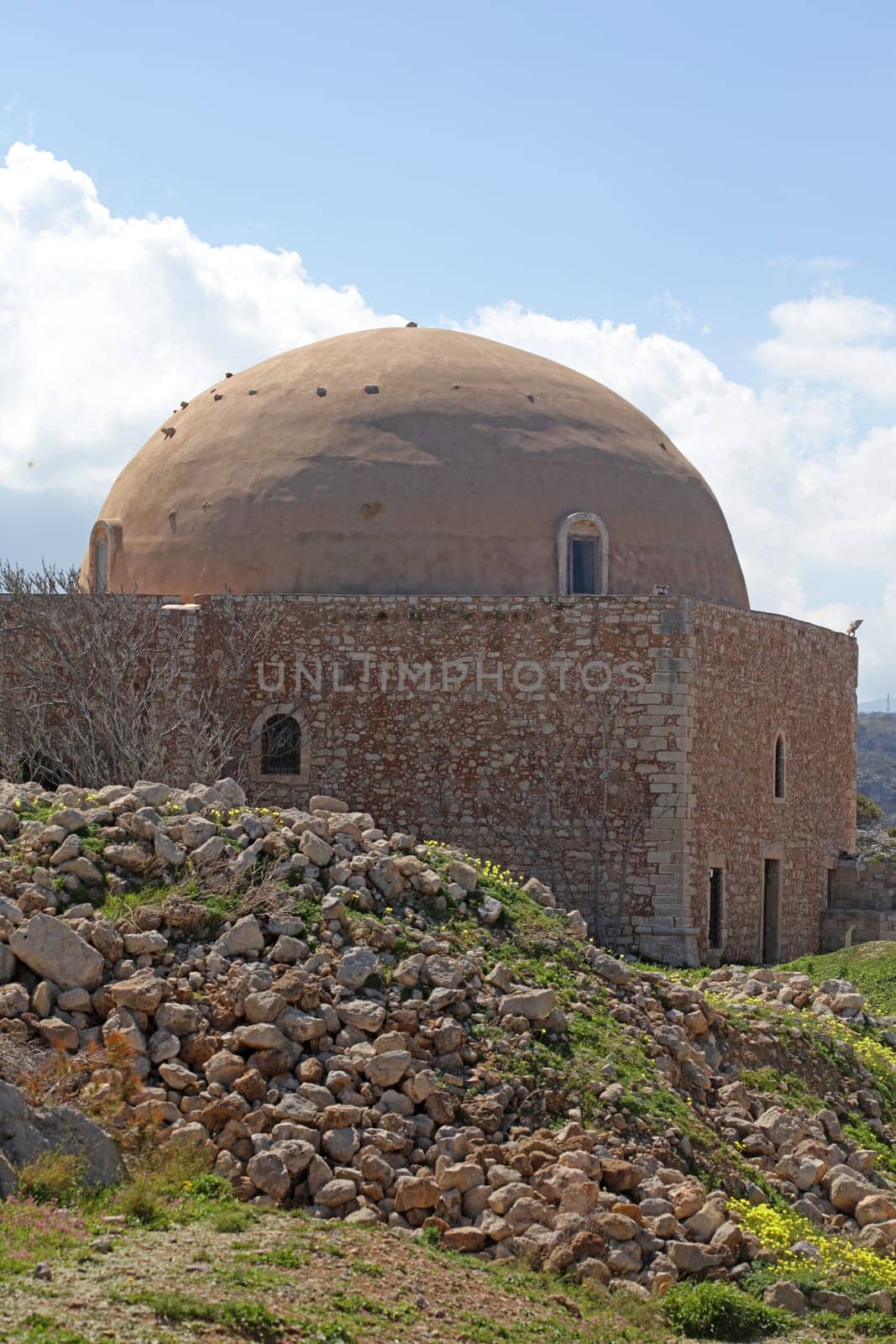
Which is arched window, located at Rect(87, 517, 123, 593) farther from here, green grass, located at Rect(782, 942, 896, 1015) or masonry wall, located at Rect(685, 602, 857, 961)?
green grass, located at Rect(782, 942, 896, 1015)

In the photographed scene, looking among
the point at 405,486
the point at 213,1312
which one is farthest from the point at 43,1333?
the point at 405,486

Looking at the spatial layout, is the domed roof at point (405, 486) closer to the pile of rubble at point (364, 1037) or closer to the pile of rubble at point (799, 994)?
the pile of rubble at point (799, 994)

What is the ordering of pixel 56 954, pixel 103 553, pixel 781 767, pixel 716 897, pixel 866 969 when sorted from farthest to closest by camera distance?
1. pixel 103 553
2. pixel 781 767
3. pixel 716 897
4. pixel 866 969
5. pixel 56 954

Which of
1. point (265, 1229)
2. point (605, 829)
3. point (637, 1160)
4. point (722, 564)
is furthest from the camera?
point (722, 564)

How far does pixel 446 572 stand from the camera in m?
17.4

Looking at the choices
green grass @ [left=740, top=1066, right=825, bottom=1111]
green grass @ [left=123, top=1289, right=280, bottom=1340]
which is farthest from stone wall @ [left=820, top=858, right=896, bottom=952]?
green grass @ [left=123, top=1289, right=280, bottom=1340]

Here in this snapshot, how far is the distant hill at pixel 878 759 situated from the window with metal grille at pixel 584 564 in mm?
49799

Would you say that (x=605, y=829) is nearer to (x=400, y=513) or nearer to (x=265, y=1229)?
(x=400, y=513)

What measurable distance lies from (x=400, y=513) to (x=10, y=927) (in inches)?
369

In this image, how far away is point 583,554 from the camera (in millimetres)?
17969

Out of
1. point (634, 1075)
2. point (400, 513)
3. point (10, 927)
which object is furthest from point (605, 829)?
point (10, 927)

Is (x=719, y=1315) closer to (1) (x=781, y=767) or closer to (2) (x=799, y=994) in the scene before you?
(2) (x=799, y=994)

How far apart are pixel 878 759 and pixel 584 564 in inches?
2737

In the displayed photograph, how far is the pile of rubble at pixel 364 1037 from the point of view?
796cm
